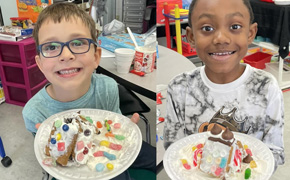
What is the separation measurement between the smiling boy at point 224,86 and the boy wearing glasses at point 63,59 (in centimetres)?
11

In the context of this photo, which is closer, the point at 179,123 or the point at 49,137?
the point at 49,137

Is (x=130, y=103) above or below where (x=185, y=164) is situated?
below

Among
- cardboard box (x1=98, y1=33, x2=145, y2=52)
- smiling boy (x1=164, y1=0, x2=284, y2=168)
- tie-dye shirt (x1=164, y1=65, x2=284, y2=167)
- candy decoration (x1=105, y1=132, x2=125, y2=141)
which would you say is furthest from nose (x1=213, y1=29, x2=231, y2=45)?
cardboard box (x1=98, y1=33, x2=145, y2=52)

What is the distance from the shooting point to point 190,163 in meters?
0.40

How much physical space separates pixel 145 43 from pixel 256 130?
0.42 meters

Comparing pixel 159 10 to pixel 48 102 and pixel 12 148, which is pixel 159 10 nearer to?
pixel 48 102

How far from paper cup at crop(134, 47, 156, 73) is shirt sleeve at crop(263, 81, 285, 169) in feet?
1.27

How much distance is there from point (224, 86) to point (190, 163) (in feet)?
0.55

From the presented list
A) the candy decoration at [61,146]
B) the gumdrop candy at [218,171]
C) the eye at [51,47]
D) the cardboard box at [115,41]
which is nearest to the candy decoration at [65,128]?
the candy decoration at [61,146]

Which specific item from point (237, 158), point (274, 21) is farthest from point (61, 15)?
point (274, 21)

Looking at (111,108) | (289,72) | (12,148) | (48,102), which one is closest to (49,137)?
(48,102)

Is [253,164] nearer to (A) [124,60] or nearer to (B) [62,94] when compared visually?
A: (B) [62,94]

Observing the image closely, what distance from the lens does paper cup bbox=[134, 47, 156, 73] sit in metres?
0.77

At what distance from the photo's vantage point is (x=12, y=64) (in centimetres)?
98
